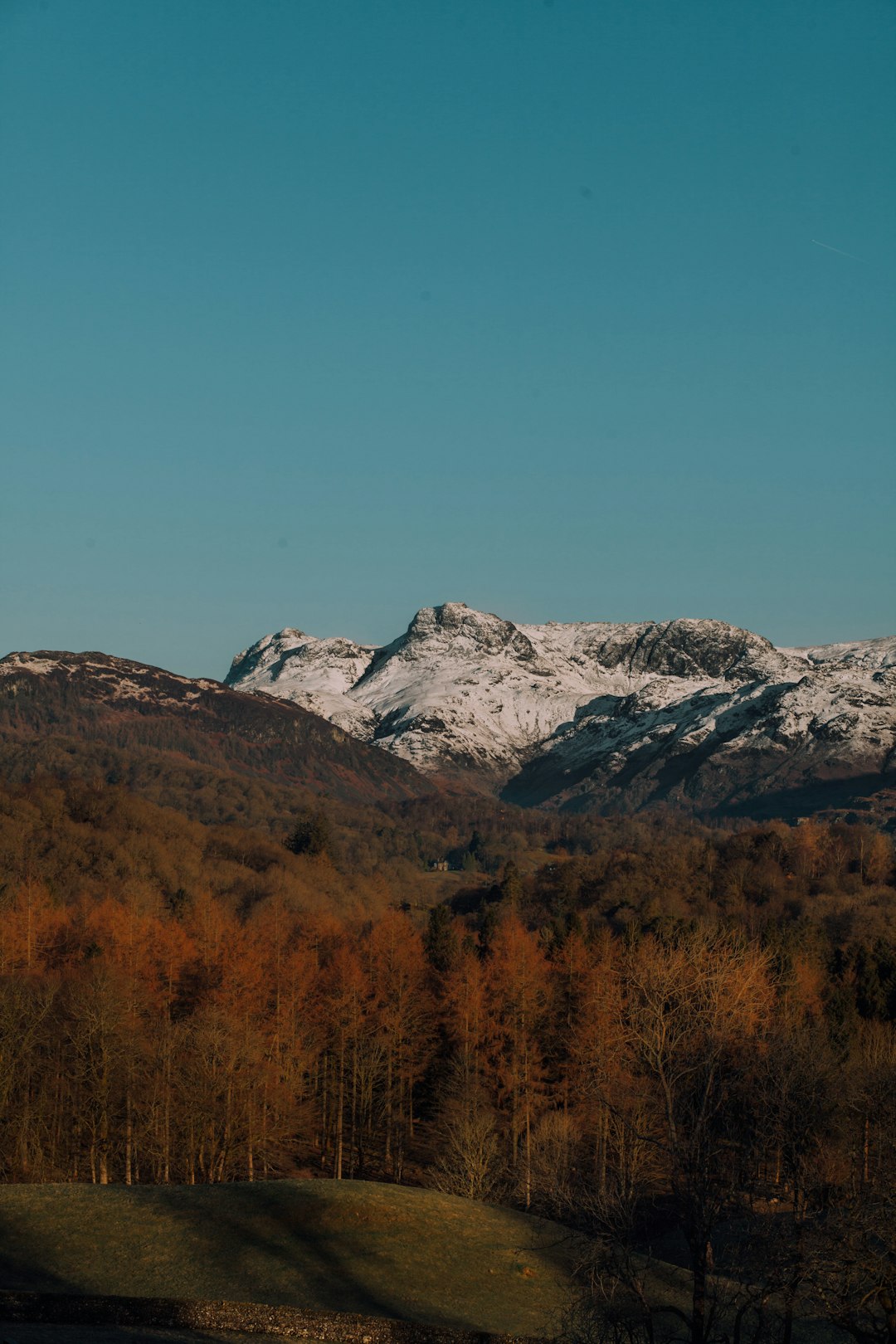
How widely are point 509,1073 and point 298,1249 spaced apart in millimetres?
40754

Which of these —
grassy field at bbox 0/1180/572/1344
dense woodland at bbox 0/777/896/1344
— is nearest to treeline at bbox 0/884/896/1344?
dense woodland at bbox 0/777/896/1344

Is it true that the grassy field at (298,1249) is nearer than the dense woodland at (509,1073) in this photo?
No

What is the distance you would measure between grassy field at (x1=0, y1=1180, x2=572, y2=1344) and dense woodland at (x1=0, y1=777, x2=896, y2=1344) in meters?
3.88

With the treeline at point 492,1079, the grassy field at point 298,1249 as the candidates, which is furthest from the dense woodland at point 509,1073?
the grassy field at point 298,1249

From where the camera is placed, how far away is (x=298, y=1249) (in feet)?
154

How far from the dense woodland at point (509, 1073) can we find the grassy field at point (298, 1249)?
388cm

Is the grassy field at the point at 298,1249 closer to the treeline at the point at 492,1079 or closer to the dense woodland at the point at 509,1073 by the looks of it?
the dense woodland at the point at 509,1073

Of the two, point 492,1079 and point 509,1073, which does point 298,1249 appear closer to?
point 509,1073

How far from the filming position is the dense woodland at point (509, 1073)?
35688 millimetres

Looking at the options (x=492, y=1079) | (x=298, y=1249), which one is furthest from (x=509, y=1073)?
(x=298, y=1249)

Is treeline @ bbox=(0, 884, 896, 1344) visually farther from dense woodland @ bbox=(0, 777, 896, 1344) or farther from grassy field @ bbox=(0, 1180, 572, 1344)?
grassy field @ bbox=(0, 1180, 572, 1344)

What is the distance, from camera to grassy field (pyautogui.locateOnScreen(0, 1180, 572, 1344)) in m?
42.3

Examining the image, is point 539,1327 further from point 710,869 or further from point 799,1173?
point 710,869

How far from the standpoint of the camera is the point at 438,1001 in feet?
322
